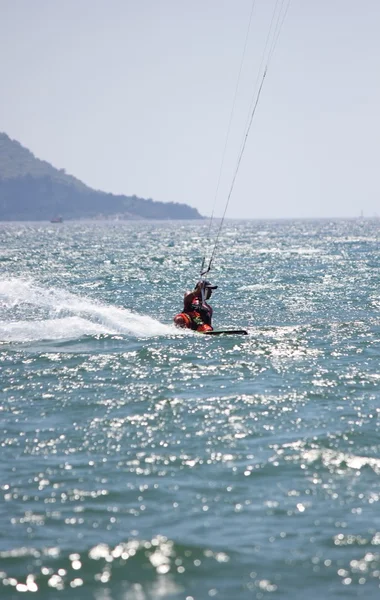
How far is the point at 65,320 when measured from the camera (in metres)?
26.4

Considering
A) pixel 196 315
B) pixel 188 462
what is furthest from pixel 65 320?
pixel 188 462

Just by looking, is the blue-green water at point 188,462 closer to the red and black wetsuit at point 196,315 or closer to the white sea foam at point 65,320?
the white sea foam at point 65,320

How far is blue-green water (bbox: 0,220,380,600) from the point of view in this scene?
889 centimetres

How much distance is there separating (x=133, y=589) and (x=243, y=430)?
5312 millimetres

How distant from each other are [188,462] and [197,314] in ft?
44.0

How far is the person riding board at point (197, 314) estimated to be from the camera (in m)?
25.1

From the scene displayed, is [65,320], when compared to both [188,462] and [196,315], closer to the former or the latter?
[196,315]

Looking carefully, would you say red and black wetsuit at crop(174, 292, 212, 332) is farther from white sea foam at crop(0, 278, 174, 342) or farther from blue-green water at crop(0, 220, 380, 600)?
blue-green water at crop(0, 220, 380, 600)

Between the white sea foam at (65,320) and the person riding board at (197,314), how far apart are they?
1.53 ft

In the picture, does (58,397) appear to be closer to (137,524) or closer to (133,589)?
(137,524)

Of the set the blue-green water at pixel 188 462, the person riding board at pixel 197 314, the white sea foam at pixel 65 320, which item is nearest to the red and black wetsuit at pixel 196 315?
the person riding board at pixel 197 314

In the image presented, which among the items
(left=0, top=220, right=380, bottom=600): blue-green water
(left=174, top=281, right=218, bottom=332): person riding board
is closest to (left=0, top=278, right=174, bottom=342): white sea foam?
(left=0, top=220, right=380, bottom=600): blue-green water

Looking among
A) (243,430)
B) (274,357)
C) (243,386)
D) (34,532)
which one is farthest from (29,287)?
(34,532)

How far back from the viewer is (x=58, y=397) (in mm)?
16172
